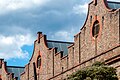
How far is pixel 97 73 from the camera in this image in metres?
37.4

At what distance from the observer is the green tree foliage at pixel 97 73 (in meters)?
37.3

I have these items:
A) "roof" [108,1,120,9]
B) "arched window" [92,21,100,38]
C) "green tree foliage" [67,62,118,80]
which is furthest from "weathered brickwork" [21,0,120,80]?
"roof" [108,1,120,9]

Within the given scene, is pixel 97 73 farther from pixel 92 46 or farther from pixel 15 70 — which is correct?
pixel 15 70

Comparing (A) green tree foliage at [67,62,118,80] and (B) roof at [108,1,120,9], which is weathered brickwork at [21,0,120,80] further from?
(B) roof at [108,1,120,9]

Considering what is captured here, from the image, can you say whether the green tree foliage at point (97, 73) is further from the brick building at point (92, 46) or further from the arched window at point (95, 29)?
the arched window at point (95, 29)

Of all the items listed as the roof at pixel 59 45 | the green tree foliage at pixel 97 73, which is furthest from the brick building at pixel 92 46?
the roof at pixel 59 45

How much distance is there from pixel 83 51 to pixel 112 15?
6.06 metres

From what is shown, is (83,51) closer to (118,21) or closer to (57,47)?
(118,21)

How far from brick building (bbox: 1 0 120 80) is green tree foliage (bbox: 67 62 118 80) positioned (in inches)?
31.8

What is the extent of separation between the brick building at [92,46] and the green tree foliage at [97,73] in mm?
807

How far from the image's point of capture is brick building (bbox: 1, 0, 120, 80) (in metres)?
39.1

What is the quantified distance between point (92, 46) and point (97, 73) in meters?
5.55

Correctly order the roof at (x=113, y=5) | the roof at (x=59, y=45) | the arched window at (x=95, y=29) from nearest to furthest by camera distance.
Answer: the arched window at (x=95, y=29), the roof at (x=113, y=5), the roof at (x=59, y=45)

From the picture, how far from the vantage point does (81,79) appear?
38.1 metres
